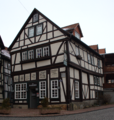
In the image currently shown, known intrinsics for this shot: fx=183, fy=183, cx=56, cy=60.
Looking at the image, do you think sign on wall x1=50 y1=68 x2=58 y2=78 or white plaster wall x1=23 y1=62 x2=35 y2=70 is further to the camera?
white plaster wall x1=23 y1=62 x2=35 y2=70

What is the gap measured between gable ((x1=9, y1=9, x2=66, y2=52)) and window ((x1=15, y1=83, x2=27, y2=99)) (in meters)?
4.58

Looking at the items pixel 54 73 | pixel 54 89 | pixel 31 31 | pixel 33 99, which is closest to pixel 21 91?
pixel 33 99

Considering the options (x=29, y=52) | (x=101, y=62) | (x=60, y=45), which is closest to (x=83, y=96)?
(x=60, y=45)

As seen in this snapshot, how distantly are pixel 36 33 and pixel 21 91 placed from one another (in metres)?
6.94

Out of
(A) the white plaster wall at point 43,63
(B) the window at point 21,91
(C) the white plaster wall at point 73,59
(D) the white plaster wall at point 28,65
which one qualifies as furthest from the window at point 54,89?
(B) the window at point 21,91

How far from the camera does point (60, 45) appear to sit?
62.0 feet

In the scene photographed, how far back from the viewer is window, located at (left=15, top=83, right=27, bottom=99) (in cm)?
2097

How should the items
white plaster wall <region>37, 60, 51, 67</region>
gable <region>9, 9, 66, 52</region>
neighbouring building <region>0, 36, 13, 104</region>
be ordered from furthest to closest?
neighbouring building <region>0, 36, 13, 104</region>, gable <region>9, 9, 66, 52</region>, white plaster wall <region>37, 60, 51, 67</region>

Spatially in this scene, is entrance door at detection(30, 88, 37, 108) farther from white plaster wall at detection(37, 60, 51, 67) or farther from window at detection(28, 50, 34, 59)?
window at detection(28, 50, 34, 59)

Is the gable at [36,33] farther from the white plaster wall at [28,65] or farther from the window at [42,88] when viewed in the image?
the window at [42,88]

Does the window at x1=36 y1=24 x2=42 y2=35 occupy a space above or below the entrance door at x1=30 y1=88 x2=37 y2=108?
above

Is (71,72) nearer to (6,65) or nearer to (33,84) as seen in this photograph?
(33,84)

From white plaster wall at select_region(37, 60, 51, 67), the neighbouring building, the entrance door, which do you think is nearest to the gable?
white plaster wall at select_region(37, 60, 51, 67)

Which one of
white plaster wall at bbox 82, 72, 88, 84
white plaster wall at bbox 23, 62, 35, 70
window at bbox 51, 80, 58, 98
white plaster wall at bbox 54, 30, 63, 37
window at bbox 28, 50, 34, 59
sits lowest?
window at bbox 51, 80, 58, 98
